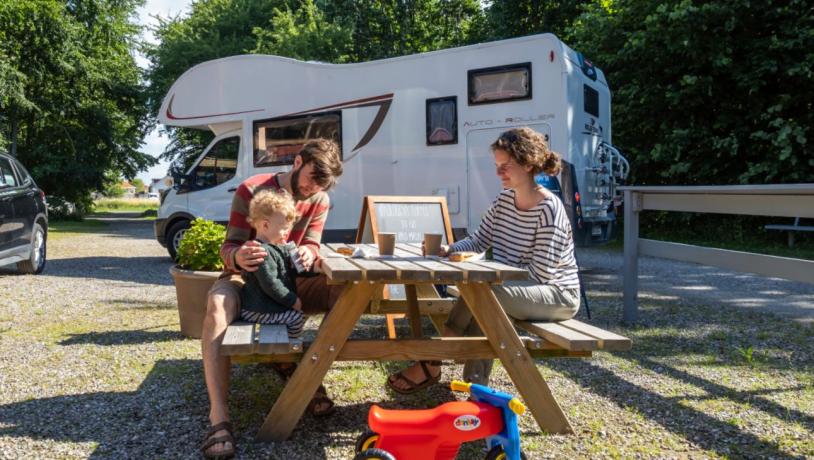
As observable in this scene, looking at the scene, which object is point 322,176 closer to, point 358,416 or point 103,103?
point 358,416

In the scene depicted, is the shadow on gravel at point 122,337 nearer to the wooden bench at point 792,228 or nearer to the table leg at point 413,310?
the table leg at point 413,310

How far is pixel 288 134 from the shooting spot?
378 inches

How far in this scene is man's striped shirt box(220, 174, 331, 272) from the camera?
3.29 meters

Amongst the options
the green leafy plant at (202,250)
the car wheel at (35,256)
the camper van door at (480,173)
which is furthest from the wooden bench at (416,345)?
the car wheel at (35,256)

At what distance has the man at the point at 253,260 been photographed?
2.89 metres

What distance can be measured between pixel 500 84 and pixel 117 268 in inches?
242

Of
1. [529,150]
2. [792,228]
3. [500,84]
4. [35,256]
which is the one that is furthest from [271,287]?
[792,228]

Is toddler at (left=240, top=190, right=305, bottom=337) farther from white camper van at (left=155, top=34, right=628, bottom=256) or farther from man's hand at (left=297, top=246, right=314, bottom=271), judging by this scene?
white camper van at (left=155, top=34, right=628, bottom=256)

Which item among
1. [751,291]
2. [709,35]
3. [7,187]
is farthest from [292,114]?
[709,35]

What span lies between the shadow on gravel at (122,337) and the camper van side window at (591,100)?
230 inches

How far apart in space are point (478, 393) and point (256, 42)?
2153cm

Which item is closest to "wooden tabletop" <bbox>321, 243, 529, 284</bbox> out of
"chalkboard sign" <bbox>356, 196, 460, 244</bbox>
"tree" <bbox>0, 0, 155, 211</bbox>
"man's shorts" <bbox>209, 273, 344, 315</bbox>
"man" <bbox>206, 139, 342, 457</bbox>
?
"man" <bbox>206, 139, 342, 457</bbox>

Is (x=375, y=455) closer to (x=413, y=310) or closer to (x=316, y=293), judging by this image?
(x=316, y=293)

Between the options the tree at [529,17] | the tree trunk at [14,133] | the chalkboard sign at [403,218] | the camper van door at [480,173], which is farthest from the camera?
the tree trunk at [14,133]
